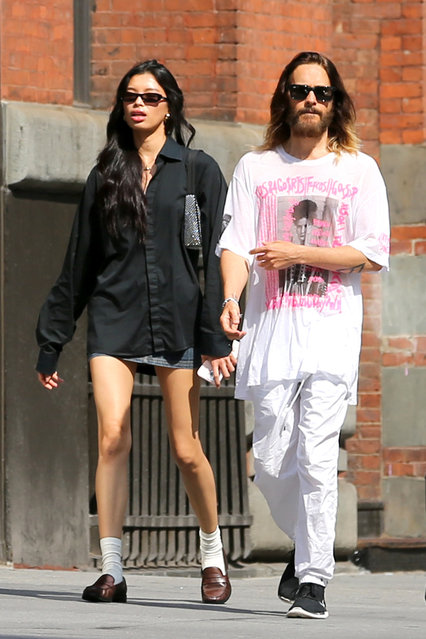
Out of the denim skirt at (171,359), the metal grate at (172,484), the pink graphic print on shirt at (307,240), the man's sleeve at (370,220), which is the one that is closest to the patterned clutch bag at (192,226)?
the denim skirt at (171,359)

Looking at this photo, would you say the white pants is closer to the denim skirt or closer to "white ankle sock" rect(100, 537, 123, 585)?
the denim skirt

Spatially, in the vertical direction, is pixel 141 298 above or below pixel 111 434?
above

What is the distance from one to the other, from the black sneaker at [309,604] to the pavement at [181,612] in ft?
0.14

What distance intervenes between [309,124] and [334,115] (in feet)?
0.51

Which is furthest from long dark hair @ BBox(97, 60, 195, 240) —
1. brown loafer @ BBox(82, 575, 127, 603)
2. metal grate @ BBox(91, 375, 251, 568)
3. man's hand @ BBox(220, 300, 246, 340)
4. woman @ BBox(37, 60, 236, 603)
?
metal grate @ BBox(91, 375, 251, 568)

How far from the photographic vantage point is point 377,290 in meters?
12.6

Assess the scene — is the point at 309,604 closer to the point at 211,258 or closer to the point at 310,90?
the point at 211,258

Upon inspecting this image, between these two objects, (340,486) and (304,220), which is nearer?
(304,220)

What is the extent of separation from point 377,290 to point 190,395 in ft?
16.6

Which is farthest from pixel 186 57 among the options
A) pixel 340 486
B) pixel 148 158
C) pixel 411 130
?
pixel 148 158

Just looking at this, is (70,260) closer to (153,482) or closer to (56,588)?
(56,588)

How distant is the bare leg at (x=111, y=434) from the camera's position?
7551mm

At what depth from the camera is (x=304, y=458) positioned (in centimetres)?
716

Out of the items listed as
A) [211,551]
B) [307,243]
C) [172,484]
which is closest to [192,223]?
[307,243]
